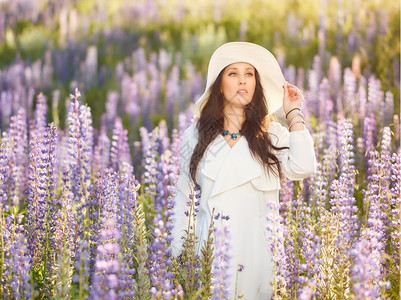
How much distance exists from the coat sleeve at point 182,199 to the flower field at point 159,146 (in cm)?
18

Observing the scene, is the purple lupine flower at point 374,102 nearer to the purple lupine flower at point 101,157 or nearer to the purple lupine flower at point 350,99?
the purple lupine flower at point 350,99

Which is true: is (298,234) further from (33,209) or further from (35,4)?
(35,4)

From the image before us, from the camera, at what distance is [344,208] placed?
3158 millimetres

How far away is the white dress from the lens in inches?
129

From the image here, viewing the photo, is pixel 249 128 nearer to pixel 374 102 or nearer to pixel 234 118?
pixel 234 118

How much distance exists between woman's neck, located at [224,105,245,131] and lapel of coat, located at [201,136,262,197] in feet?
0.49

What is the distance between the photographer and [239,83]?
351 cm

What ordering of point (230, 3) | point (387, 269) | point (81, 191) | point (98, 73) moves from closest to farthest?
point (387, 269)
point (81, 191)
point (98, 73)
point (230, 3)

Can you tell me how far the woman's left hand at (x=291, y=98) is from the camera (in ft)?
11.1

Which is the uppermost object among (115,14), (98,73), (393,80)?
(115,14)

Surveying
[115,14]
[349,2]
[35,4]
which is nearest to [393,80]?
[349,2]

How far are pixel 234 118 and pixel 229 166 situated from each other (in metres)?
0.37

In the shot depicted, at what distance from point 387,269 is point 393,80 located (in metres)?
4.38

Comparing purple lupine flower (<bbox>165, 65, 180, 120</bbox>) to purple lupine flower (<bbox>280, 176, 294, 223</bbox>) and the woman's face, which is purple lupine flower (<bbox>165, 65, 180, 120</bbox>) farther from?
the woman's face
